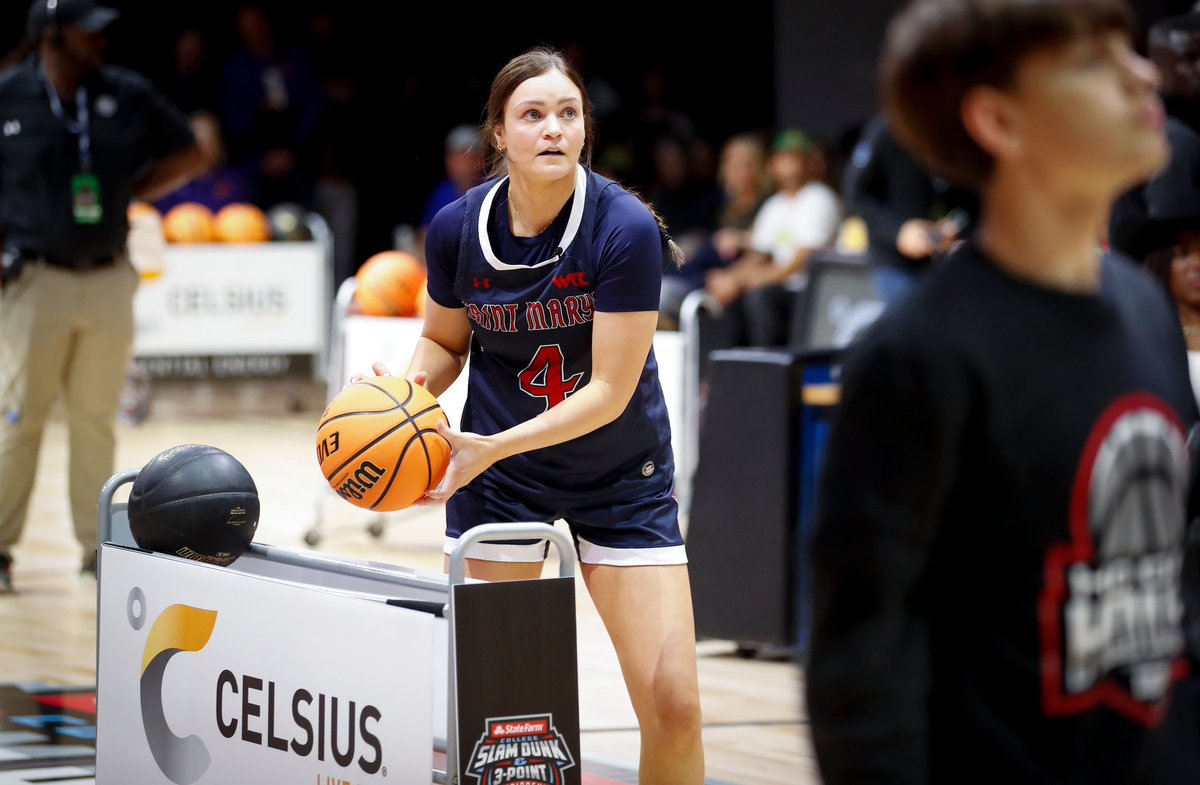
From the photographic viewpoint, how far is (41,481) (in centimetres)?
1000

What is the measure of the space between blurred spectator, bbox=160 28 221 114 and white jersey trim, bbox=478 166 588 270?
11445 millimetres

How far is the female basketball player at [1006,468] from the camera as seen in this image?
1.87 m

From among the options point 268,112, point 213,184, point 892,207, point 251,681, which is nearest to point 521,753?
point 251,681

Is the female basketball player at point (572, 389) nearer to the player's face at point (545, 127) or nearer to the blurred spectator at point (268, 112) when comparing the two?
the player's face at point (545, 127)

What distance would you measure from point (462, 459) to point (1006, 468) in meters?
1.91

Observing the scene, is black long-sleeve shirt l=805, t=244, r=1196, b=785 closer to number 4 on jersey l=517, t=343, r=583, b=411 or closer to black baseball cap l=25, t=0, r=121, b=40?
number 4 on jersey l=517, t=343, r=583, b=411

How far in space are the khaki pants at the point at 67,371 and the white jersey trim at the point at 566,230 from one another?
3850mm

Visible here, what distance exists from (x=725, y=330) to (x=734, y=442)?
5.43 meters

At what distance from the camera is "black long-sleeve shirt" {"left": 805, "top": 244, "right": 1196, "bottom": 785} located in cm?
187

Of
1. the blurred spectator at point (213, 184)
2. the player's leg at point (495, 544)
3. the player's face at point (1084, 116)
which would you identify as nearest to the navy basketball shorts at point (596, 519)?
the player's leg at point (495, 544)

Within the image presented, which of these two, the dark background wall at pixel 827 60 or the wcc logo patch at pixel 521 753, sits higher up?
the dark background wall at pixel 827 60

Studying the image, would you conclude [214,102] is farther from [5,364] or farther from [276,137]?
[5,364]

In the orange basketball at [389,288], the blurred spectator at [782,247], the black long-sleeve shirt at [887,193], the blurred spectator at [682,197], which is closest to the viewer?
the orange basketball at [389,288]

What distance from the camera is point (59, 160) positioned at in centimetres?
715
